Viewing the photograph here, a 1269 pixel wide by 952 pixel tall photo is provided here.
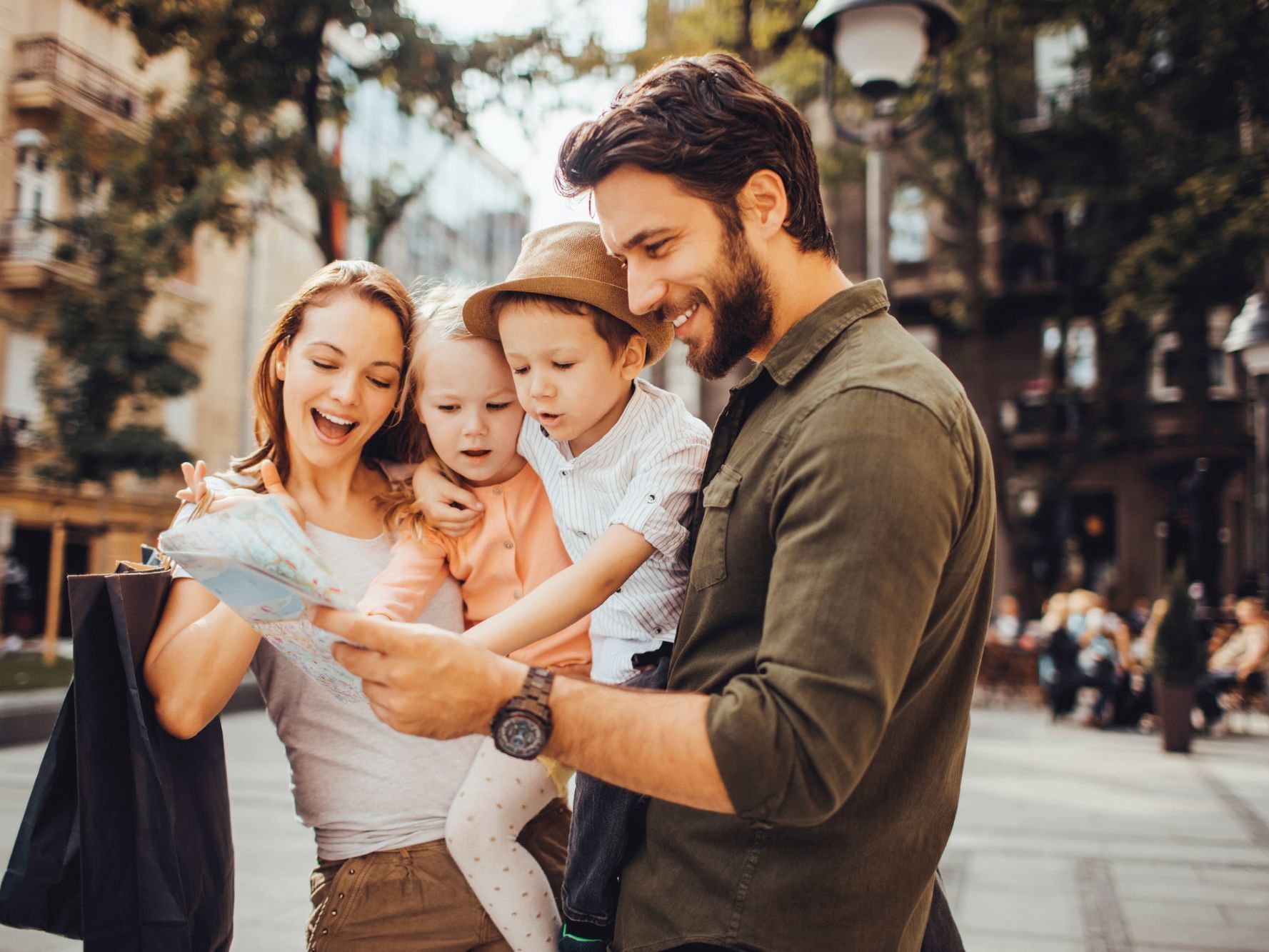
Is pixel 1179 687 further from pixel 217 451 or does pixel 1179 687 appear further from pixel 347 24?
pixel 217 451

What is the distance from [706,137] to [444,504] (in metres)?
0.86

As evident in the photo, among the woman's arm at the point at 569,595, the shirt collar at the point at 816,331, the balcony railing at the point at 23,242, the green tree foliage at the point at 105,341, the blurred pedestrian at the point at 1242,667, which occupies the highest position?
the balcony railing at the point at 23,242

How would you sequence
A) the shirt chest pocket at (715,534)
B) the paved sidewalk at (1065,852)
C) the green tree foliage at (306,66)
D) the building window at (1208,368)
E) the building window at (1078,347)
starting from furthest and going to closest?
the building window at (1078,347) < the building window at (1208,368) < the green tree foliage at (306,66) < the paved sidewalk at (1065,852) < the shirt chest pocket at (715,534)

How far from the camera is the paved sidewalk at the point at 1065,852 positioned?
4.68m

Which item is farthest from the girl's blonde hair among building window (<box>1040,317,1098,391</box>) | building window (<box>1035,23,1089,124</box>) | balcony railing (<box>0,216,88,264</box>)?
building window (<box>1040,317,1098,391</box>)

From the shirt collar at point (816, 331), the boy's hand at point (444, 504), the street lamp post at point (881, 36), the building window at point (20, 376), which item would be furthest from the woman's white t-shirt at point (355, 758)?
the building window at point (20, 376)

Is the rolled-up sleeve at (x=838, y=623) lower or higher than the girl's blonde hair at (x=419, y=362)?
lower

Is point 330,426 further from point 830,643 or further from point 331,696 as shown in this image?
point 830,643

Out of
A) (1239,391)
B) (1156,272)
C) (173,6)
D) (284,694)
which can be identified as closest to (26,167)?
(173,6)

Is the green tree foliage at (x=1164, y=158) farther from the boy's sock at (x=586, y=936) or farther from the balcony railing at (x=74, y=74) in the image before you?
the balcony railing at (x=74, y=74)

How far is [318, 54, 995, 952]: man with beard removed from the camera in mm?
1214

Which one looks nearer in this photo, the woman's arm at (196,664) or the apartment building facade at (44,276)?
the woman's arm at (196,664)

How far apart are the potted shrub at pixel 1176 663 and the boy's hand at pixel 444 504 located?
403 inches

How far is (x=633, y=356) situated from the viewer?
2049mm
